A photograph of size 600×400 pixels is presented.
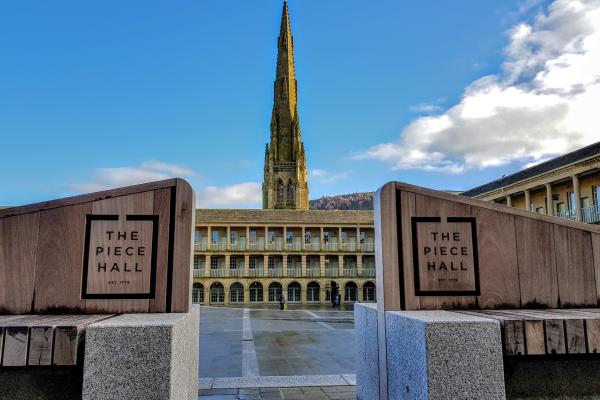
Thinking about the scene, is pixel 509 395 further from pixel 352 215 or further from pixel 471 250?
pixel 352 215

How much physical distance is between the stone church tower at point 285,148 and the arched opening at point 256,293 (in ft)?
84.9

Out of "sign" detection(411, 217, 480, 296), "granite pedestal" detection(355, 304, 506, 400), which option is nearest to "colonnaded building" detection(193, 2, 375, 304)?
"sign" detection(411, 217, 480, 296)

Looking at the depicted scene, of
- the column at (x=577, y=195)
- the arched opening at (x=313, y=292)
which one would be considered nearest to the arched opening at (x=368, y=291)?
the arched opening at (x=313, y=292)

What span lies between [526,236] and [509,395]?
1.37 m

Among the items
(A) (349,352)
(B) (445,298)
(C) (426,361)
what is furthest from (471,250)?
(A) (349,352)

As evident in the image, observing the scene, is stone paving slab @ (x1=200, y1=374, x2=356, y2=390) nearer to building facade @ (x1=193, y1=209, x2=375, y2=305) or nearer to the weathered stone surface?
the weathered stone surface

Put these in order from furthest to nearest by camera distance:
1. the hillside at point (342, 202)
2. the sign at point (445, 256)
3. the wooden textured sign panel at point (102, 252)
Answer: the hillside at point (342, 202) < the sign at point (445, 256) < the wooden textured sign panel at point (102, 252)

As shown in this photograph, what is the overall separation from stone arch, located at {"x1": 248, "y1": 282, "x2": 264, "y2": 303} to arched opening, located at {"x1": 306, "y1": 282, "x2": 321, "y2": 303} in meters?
5.03

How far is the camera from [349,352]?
11.8 meters

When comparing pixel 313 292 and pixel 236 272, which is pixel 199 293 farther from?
pixel 313 292

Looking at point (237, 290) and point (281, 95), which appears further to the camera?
point (281, 95)

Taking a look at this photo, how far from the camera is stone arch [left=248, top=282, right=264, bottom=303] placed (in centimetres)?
4840

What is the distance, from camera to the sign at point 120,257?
374 cm

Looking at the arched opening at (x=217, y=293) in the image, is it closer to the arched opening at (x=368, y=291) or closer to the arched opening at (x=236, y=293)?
the arched opening at (x=236, y=293)
